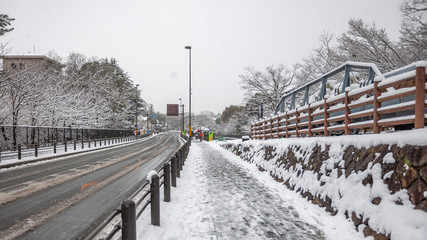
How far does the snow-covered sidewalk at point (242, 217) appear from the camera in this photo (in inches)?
161

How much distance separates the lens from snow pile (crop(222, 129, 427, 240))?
3066mm

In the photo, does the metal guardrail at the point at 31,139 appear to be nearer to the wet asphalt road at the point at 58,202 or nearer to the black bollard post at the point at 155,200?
the wet asphalt road at the point at 58,202

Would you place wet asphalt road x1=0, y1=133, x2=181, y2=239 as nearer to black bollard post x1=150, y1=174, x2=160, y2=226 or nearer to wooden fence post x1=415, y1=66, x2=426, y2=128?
→ black bollard post x1=150, y1=174, x2=160, y2=226

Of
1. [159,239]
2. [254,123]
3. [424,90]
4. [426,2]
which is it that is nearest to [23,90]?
[254,123]

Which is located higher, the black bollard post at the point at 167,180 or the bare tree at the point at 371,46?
the bare tree at the point at 371,46

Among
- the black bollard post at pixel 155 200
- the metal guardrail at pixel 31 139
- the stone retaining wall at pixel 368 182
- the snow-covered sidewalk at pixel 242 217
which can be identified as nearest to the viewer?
the stone retaining wall at pixel 368 182

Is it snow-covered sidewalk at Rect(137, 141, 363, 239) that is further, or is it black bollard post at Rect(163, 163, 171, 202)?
black bollard post at Rect(163, 163, 171, 202)

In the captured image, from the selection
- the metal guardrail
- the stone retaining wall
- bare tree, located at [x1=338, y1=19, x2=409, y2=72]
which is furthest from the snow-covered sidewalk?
bare tree, located at [x1=338, y1=19, x2=409, y2=72]

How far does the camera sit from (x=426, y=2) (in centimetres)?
1423

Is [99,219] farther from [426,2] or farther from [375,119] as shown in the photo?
[426,2]

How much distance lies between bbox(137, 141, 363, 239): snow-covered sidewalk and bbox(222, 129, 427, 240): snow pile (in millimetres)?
354

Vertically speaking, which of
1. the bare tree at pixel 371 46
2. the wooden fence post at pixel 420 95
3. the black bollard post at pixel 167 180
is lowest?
the black bollard post at pixel 167 180

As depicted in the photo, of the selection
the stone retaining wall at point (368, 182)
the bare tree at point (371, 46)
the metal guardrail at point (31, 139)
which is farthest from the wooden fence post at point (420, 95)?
the metal guardrail at point (31, 139)

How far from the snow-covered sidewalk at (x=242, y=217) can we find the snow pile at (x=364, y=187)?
354 mm
